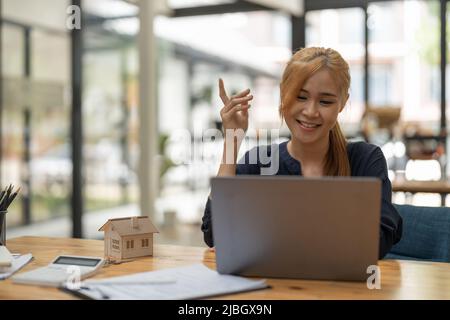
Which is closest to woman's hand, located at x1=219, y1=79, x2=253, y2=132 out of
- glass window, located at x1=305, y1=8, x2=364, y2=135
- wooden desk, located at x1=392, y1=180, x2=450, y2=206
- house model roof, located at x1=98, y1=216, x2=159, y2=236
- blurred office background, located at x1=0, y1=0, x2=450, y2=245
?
house model roof, located at x1=98, y1=216, x2=159, y2=236

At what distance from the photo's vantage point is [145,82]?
534 cm

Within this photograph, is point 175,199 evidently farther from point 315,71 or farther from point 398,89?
point 315,71

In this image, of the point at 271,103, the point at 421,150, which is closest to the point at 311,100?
the point at 421,150

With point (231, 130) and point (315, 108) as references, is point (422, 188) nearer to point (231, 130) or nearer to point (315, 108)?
point (315, 108)

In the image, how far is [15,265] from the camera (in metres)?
1.43

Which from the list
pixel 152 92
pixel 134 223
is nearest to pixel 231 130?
pixel 134 223

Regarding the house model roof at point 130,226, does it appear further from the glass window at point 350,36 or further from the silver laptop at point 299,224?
the glass window at point 350,36

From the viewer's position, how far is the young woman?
65.4 inches

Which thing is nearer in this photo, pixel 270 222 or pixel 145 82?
pixel 270 222

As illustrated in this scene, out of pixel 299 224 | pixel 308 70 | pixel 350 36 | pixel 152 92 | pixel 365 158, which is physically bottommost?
pixel 299 224

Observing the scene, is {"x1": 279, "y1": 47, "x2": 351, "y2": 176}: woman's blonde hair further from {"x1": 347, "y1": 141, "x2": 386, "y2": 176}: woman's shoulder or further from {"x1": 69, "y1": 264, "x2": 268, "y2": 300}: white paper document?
{"x1": 69, "y1": 264, "x2": 268, "y2": 300}: white paper document

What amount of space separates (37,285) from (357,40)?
524 cm

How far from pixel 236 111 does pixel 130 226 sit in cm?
46

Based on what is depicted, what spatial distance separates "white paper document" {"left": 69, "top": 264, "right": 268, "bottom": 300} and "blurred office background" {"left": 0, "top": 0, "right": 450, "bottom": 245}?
3.26 meters
